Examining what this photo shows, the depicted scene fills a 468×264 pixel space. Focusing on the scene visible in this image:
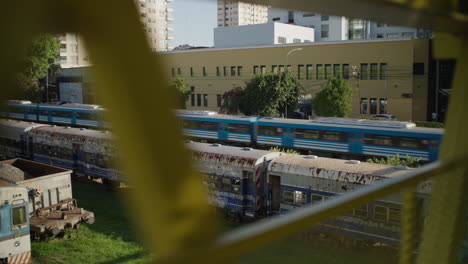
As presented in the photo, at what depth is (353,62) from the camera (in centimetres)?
2119

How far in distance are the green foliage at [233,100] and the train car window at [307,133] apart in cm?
620

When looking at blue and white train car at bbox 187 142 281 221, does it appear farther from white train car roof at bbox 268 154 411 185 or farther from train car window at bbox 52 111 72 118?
train car window at bbox 52 111 72 118

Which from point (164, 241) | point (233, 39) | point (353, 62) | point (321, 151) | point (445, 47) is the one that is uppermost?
point (233, 39)

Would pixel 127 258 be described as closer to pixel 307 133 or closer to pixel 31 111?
pixel 307 133

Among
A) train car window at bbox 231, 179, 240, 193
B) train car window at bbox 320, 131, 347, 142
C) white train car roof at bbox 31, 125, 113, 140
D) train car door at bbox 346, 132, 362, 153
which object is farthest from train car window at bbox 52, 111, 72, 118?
train car window at bbox 231, 179, 240, 193

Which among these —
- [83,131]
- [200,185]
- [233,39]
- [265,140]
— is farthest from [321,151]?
[233,39]

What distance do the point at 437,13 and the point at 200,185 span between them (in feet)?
3.09

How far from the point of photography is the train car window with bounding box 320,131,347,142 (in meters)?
13.2

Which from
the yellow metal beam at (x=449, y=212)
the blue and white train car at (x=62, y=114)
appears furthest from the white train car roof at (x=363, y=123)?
the yellow metal beam at (x=449, y=212)

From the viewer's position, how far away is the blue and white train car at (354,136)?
38.5 feet

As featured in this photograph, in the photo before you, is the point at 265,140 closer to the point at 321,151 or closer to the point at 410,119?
the point at 321,151

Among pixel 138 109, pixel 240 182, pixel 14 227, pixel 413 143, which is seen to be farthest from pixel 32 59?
pixel 413 143

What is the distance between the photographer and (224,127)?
51.0 feet

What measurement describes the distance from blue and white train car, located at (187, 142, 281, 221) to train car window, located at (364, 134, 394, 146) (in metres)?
4.69
